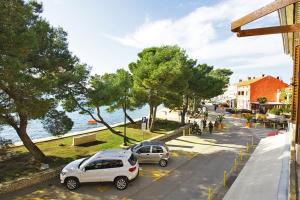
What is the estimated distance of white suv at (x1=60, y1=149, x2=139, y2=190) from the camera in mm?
15586

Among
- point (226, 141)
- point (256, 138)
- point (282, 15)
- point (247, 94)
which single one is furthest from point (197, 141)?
point (247, 94)

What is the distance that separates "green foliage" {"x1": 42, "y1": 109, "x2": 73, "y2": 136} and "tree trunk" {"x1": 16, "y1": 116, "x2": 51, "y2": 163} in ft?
4.05

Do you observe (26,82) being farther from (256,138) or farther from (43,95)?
(256,138)

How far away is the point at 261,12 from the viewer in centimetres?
462

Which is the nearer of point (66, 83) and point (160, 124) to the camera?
point (66, 83)

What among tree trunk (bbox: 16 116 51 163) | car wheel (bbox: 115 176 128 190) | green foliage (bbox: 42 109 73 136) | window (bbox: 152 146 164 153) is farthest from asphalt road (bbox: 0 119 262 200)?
green foliage (bbox: 42 109 73 136)

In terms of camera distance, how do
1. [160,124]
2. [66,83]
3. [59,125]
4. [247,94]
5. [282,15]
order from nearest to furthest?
[282,15] → [59,125] → [66,83] → [160,124] → [247,94]

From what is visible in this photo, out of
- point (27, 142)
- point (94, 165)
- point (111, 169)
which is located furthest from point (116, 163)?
point (27, 142)

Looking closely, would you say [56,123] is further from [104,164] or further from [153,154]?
[153,154]

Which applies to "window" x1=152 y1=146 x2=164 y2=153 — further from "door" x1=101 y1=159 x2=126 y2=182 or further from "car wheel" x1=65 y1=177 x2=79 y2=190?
"car wheel" x1=65 y1=177 x2=79 y2=190

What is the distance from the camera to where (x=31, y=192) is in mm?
15180

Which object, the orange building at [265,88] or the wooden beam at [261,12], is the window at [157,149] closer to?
the wooden beam at [261,12]

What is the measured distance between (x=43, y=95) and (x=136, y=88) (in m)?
16.1

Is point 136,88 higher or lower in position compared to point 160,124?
higher
